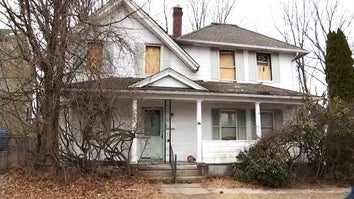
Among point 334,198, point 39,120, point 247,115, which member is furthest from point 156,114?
point 334,198

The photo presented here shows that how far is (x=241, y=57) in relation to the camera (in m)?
18.7

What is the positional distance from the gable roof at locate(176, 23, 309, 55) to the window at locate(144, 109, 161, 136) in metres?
3.89

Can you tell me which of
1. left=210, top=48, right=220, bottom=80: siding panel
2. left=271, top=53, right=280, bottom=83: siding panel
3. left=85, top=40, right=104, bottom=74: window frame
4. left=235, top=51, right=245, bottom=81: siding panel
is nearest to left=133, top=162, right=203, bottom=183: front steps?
left=85, top=40, right=104, bottom=74: window frame

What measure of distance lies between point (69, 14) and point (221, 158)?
7.93m

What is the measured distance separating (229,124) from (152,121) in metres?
3.80

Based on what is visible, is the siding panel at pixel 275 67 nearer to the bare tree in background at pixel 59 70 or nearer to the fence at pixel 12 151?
the bare tree in background at pixel 59 70

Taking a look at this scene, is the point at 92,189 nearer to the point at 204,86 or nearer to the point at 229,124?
the point at 204,86

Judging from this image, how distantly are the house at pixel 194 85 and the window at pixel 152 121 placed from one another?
44 millimetres

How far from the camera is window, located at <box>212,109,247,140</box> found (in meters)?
17.3

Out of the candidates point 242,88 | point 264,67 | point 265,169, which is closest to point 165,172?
point 265,169

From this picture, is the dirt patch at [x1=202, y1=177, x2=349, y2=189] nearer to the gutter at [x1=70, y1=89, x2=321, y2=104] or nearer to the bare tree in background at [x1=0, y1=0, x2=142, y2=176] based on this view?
the gutter at [x1=70, y1=89, x2=321, y2=104]

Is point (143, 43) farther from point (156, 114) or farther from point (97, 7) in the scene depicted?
point (97, 7)

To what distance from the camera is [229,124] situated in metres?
17.6

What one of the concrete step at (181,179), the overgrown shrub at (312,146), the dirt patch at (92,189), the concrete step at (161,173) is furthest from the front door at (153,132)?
the overgrown shrub at (312,146)
